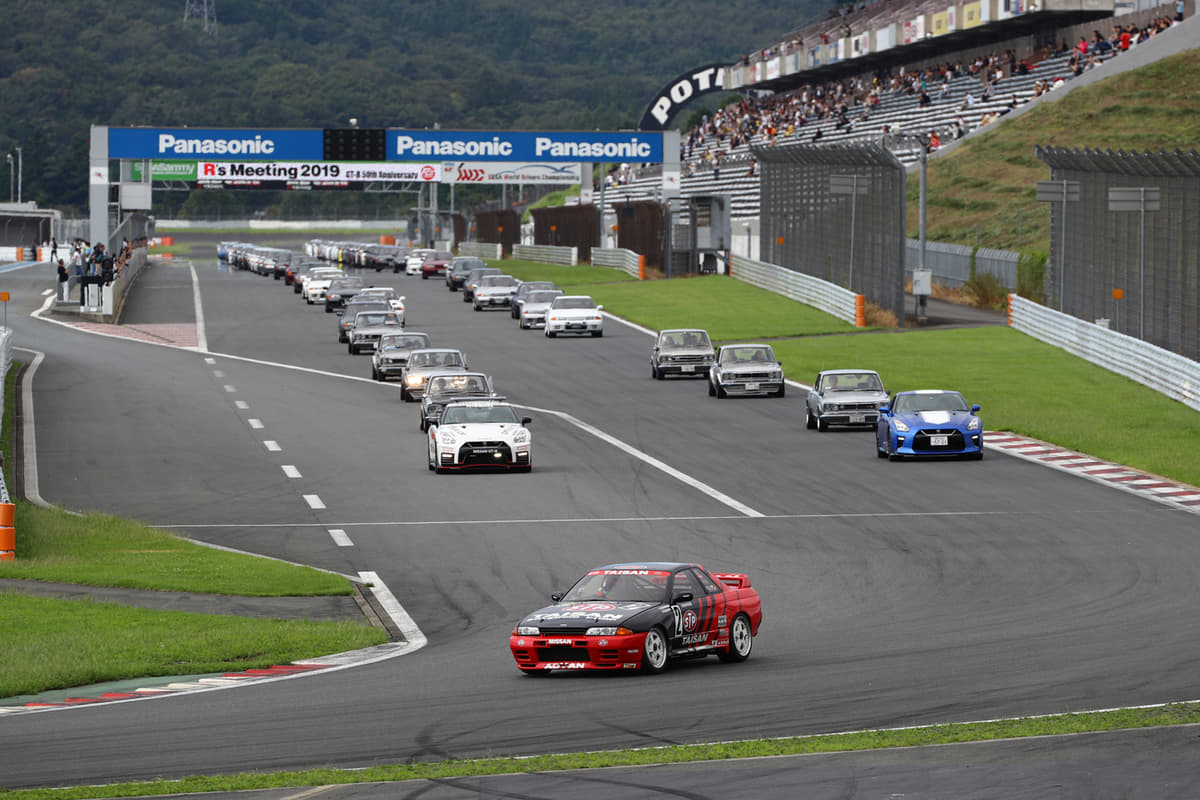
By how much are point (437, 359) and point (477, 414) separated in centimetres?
1135

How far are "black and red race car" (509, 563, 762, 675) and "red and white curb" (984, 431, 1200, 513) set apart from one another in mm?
13081

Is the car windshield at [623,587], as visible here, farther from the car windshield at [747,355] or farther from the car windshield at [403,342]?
the car windshield at [403,342]

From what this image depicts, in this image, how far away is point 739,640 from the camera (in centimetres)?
1670

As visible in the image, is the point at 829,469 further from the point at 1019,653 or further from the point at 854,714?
the point at 854,714

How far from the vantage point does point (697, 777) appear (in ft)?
37.8

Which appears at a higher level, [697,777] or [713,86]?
[713,86]

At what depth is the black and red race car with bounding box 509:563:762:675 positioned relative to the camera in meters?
15.6

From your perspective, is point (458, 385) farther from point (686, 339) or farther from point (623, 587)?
point (623, 587)

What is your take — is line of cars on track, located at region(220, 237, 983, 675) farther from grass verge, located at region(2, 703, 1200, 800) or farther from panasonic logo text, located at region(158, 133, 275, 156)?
panasonic logo text, located at region(158, 133, 275, 156)

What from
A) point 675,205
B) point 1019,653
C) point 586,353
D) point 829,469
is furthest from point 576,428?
point 675,205

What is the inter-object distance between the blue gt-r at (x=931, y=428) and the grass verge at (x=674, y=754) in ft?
63.7

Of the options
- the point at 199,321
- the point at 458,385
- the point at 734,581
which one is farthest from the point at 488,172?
the point at 734,581

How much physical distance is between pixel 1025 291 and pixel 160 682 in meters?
50.4

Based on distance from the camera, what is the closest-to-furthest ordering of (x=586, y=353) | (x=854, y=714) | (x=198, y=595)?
(x=854, y=714)
(x=198, y=595)
(x=586, y=353)
